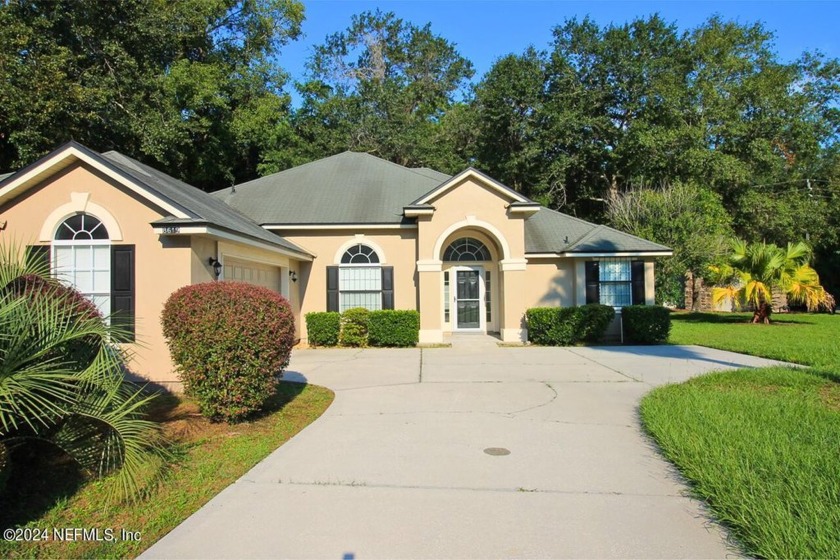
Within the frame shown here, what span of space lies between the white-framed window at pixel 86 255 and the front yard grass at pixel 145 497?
15.5ft

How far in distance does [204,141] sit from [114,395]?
2520cm

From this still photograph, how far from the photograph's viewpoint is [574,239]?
17406 millimetres

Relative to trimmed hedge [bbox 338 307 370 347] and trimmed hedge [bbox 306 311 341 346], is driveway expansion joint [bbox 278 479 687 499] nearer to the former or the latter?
trimmed hedge [bbox 338 307 370 347]

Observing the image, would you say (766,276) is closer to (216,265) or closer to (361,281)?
(361,281)

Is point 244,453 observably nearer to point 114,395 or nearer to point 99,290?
point 114,395

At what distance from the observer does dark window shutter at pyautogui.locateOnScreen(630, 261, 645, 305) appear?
16.7 m

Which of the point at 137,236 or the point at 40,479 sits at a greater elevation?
the point at 137,236

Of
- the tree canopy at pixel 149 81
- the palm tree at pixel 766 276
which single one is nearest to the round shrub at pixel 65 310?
the tree canopy at pixel 149 81

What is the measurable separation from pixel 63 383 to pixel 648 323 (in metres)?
14.8

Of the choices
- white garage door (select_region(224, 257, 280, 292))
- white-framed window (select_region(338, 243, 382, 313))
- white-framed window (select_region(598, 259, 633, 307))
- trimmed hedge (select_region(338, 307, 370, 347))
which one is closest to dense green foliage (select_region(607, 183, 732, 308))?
white-framed window (select_region(598, 259, 633, 307))

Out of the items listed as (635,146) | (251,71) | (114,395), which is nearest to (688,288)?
(635,146)

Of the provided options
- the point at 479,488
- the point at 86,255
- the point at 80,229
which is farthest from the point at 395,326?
the point at 479,488

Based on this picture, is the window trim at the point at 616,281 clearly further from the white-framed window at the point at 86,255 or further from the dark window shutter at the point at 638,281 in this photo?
the white-framed window at the point at 86,255

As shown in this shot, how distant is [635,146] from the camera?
29.8 meters
